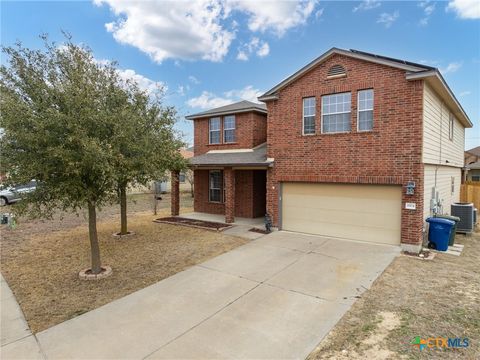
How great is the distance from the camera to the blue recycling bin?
8.67 m

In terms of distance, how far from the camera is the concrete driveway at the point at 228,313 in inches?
159

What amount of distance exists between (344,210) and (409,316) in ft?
17.7

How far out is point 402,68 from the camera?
28.1ft

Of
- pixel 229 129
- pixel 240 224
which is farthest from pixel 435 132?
pixel 229 129

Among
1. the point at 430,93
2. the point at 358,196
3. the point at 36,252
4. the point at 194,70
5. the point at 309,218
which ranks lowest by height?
the point at 36,252

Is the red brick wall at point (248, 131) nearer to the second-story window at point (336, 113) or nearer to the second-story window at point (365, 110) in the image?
the second-story window at point (336, 113)

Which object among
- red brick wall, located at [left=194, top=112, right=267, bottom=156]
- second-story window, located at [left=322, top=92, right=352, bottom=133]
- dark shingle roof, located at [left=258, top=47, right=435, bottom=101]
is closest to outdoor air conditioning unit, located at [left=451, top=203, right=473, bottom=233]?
second-story window, located at [left=322, top=92, right=352, bottom=133]

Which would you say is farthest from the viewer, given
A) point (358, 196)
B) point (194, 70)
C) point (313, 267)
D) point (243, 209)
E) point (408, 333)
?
point (194, 70)

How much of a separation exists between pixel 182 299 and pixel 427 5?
41.7 ft

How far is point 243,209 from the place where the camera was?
1449 centimetres

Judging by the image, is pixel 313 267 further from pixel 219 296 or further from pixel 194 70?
pixel 194 70

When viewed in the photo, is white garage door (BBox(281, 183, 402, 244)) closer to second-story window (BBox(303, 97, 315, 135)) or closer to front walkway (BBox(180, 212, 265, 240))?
front walkway (BBox(180, 212, 265, 240))

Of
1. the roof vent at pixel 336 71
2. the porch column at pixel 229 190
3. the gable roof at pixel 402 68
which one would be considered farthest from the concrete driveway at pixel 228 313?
the roof vent at pixel 336 71

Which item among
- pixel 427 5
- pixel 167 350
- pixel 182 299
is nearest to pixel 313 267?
pixel 182 299
